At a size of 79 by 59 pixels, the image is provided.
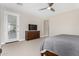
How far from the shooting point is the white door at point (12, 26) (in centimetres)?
464

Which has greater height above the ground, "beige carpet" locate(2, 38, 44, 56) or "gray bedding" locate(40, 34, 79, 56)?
"gray bedding" locate(40, 34, 79, 56)

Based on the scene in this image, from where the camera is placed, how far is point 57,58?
52cm

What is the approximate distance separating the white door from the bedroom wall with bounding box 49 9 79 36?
8.74 feet

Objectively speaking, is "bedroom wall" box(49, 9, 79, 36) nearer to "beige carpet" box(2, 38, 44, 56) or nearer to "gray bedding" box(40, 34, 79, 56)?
"beige carpet" box(2, 38, 44, 56)

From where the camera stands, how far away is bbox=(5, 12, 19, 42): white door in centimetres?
464

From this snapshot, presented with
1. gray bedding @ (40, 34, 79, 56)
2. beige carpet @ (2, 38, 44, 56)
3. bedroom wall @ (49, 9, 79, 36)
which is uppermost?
bedroom wall @ (49, 9, 79, 36)

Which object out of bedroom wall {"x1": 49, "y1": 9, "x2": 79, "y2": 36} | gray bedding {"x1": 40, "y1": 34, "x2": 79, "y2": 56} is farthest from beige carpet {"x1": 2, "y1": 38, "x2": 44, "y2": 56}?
bedroom wall {"x1": 49, "y1": 9, "x2": 79, "y2": 36}

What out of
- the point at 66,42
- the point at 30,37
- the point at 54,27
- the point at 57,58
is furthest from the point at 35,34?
the point at 57,58

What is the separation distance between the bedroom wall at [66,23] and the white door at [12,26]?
2663 millimetres

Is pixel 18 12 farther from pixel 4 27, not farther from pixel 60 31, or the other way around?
pixel 60 31

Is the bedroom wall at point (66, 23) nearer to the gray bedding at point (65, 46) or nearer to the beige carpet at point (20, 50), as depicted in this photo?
the beige carpet at point (20, 50)

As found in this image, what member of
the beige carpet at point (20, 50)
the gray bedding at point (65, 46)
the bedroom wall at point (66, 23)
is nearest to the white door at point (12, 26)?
the beige carpet at point (20, 50)

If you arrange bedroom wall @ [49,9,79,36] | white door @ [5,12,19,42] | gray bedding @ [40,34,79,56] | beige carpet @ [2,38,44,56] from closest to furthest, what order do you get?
gray bedding @ [40,34,79,56]
beige carpet @ [2,38,44,56]
white door @ [5,12,19,42]
bedroom wall @ [49,9,79,36]

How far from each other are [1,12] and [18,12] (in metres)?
1.16
